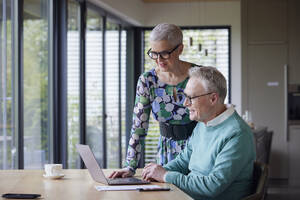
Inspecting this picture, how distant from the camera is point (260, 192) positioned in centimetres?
242

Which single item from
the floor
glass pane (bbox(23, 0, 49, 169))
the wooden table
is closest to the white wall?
the floor

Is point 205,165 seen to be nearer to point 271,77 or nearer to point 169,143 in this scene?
point 169,143

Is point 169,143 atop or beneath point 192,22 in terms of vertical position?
beneath

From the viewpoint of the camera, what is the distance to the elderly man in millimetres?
2592

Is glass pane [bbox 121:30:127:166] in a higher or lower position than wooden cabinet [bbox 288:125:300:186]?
higher

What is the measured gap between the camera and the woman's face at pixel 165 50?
3164 millimetres

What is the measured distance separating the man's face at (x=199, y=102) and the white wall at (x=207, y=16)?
6.98 m

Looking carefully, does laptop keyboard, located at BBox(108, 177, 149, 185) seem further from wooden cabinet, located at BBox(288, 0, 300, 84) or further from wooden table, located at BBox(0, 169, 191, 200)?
wooden cabinet, located at BBox(288, 0, 300, 84)

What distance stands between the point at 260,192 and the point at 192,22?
7.71 metres

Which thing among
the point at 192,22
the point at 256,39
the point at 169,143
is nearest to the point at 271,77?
the point at 256,39

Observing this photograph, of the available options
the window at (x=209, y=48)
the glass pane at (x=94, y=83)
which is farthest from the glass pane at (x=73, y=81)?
the window at (x=209, y=48)

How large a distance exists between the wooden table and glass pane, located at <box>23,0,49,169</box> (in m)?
2.32

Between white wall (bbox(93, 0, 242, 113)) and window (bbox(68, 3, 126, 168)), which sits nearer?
window (bbox(68, 3, 126, 168))

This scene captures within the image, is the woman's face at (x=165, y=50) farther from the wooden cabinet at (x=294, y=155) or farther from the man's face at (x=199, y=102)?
the wooden cabinet at (x=294, y=155)
